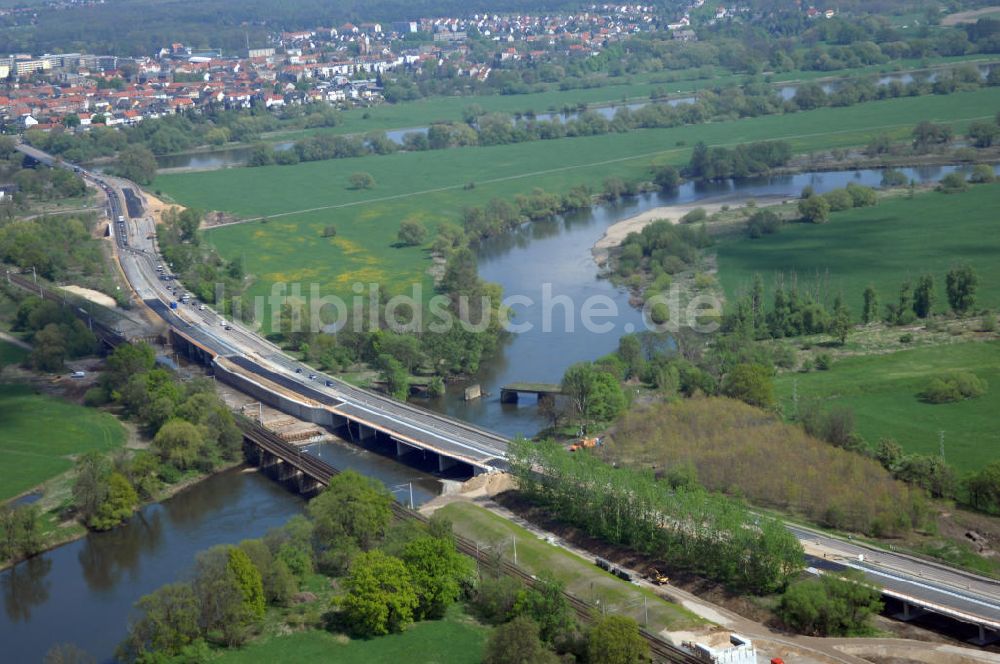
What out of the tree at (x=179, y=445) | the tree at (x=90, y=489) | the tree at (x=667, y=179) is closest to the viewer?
the tree at (x=90, y=489)

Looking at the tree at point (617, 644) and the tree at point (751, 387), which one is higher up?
the tree at point (751, 387)

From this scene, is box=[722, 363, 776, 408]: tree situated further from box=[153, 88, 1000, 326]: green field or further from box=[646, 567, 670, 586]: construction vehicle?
box=[153, 88, 1000, 326]: green field

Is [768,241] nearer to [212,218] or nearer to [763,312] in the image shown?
[763,312]

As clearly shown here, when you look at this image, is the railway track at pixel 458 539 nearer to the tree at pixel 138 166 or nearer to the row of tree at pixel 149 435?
the row of tree at pixel 149 435

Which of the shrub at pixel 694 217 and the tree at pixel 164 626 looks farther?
the shrub at pixel 694 217

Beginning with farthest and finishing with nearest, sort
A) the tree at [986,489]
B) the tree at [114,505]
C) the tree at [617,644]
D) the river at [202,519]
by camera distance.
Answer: the tree at [114,505] → the tree at [986,489] → the river at [202,519] → the tree at [617,644]

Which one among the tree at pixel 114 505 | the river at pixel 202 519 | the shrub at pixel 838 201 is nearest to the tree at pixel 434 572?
the river at pixel 202 519

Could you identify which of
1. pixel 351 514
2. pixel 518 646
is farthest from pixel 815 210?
pixel 518 646
